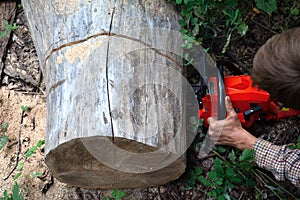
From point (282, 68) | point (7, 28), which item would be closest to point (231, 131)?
point (282, 68)

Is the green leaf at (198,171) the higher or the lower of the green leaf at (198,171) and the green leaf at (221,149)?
the lower

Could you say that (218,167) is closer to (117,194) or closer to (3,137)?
(117,194)

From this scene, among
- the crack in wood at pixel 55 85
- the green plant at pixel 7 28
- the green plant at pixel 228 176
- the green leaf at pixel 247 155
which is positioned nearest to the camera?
the crack in wood at pixel 55 85

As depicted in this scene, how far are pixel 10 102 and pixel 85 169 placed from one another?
1.09 metres

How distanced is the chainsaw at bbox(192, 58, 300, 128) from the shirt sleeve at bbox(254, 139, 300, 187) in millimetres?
203

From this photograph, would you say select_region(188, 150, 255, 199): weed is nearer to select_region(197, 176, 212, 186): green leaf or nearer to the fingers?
select_region(197, 176, 212, 186): green leaf

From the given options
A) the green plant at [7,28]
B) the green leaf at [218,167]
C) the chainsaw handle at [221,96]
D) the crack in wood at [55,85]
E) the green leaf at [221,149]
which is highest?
the green plant at [7,28]

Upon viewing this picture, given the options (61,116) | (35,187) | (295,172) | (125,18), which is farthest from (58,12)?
(295,172)

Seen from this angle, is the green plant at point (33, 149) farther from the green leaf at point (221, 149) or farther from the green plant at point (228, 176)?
the green leaf at point (221, 149)

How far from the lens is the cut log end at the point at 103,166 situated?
213 cm

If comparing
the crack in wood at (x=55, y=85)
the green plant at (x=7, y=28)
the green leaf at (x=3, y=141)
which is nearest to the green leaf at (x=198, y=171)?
the crack in wood at (x=55, y=85)

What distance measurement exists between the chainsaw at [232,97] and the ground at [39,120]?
32 centimetres

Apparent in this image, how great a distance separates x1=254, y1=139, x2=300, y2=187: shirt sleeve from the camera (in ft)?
7.98

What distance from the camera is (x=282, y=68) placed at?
2061 millimetres
